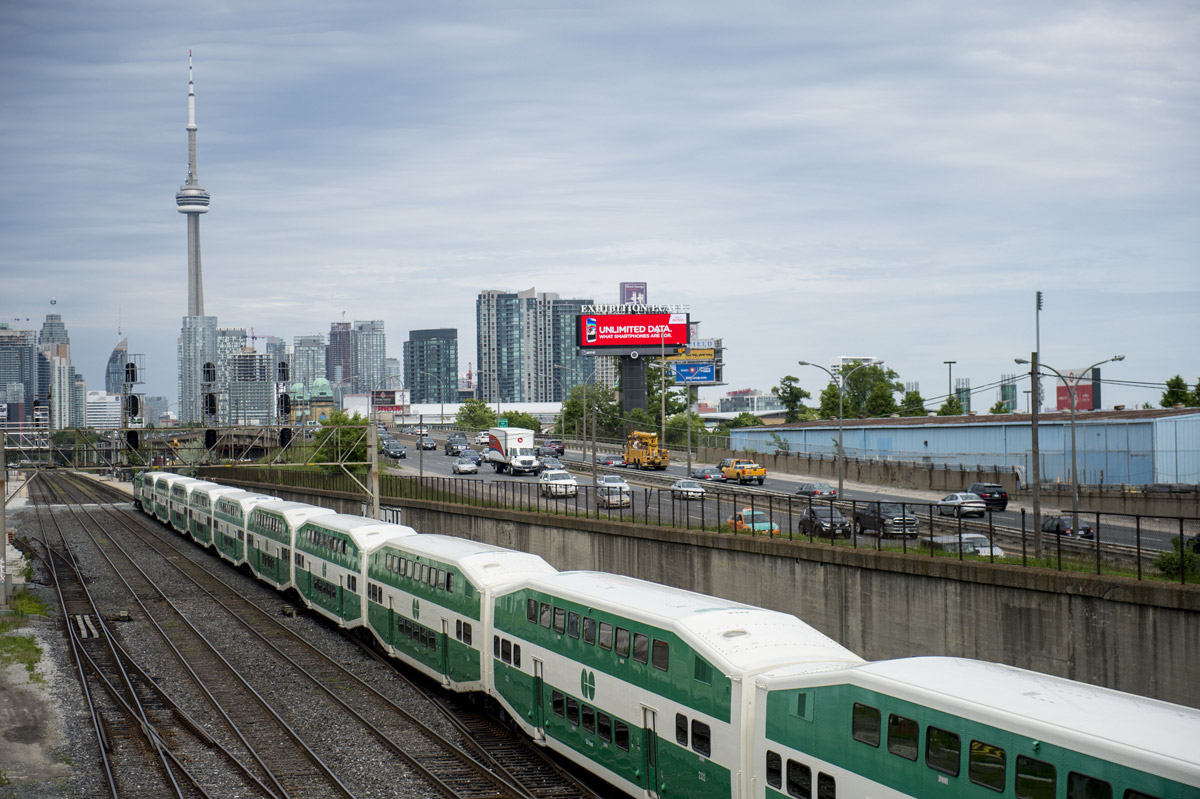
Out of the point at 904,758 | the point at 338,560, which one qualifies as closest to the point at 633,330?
the point at 338,560

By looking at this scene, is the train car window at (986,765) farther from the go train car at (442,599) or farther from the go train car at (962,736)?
the go train car at (442,599)

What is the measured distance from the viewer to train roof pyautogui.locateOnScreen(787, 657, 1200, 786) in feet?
31.4

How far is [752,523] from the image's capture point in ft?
99.1

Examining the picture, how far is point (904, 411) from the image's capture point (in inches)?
4611

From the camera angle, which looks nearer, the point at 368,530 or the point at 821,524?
the point at 821,524

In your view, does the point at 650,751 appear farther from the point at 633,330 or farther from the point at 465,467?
the point at 633,330

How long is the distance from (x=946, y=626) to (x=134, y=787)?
16473 mm

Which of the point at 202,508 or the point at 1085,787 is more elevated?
the point at 1085,787

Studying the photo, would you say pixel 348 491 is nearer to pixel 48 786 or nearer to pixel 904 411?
pixel 48 786

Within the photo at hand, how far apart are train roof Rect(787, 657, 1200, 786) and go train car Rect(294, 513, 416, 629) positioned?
64.2ft

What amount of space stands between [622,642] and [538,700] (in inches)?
153

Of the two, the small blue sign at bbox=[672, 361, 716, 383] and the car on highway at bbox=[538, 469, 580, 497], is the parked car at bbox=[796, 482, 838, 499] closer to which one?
the car on highway at bbox=[538, 469, 580, 497]

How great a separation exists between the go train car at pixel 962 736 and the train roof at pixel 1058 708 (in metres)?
0.01

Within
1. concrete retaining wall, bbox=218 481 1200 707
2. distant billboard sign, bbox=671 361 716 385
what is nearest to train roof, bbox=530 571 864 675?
concrete retaining wall, bbox=218 481 1200 707
